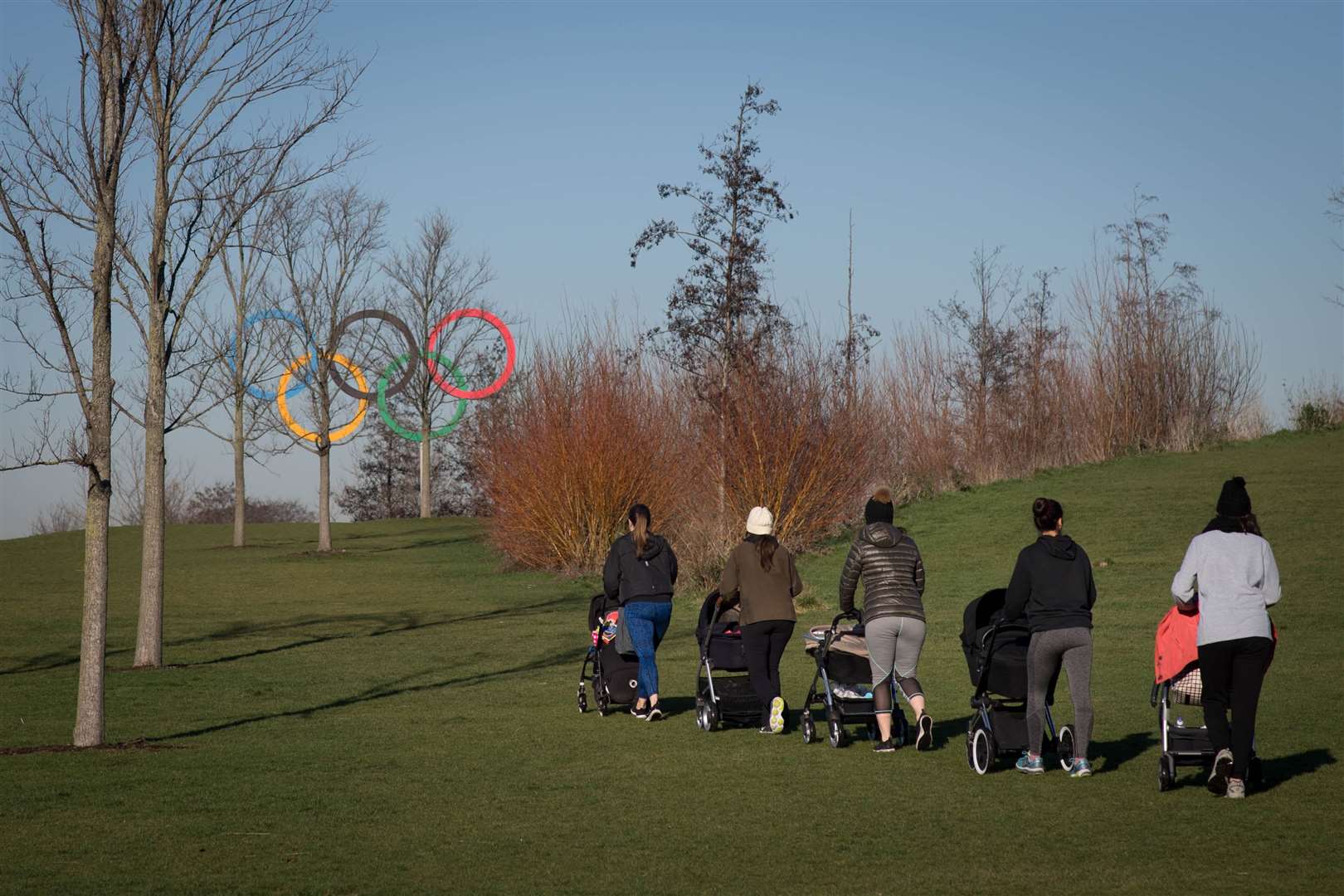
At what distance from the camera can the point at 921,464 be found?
142 feet

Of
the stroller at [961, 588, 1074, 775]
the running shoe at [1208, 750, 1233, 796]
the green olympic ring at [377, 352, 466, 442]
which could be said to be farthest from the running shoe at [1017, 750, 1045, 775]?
the green olympic ring at [377, 352, 466, 442]

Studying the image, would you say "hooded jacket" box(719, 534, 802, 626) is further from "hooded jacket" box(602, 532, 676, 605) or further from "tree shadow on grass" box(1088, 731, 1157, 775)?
"tree shadow on grass" box(1088, 731, 1157, 775)

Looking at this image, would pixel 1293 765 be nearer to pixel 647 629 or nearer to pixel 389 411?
pixel 647 629

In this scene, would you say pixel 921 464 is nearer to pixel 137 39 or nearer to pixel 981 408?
pixel 981 408

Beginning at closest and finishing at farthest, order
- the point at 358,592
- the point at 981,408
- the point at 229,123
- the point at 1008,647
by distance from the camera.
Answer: the point at 1008,647
the point at 229,123
the point at 358,592
the point at 981,408

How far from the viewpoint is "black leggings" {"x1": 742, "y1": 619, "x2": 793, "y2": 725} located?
11.2 metres

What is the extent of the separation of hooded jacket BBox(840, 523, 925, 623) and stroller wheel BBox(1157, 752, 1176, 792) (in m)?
2.18

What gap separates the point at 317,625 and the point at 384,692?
9212mm

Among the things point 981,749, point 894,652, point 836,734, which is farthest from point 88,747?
point 981,749

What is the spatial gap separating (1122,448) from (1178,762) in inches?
1455

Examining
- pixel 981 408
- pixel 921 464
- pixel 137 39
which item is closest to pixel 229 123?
pixel 137 39

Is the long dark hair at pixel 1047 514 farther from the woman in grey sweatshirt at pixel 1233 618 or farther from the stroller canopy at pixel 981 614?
the woman in grey sweatshirt at pixel 1233 618

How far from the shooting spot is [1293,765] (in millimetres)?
9547

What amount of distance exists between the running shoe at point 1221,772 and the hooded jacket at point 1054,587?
1132 mm
